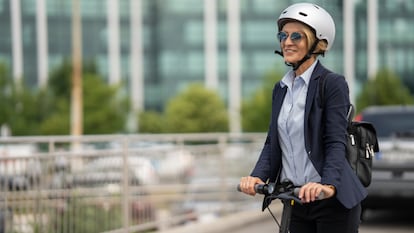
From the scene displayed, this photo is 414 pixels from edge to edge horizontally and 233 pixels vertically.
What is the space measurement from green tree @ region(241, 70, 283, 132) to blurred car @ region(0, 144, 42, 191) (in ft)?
202

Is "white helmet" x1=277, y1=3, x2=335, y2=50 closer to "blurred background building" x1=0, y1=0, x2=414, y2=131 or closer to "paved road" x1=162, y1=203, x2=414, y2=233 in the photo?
"paved road" x1=162, y1=203, x2=414, y2=233

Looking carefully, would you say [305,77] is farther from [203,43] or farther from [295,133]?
[203,43]

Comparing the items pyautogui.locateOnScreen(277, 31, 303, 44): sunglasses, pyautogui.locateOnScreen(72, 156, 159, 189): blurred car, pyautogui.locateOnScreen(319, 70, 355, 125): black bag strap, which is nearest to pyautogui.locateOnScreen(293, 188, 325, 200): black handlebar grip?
pyautogui.locateOnScreen(319, 70, 355, 125): black bag strap

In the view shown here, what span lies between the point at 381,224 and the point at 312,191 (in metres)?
8.24

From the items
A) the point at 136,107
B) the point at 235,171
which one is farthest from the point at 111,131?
the point at 235,171

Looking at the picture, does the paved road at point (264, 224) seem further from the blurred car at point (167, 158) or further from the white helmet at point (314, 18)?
the white helmet at point (314, 18)

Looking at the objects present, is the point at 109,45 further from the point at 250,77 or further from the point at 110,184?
the point at 110,184

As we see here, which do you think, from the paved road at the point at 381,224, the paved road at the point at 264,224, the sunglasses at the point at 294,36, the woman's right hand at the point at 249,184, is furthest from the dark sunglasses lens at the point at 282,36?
the paved road at the point at 381,224

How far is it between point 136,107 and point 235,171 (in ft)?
238

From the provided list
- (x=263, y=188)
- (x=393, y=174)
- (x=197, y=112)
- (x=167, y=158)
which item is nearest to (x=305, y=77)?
(x=263, y=188)

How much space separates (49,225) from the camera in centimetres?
772

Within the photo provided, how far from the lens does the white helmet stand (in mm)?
3375

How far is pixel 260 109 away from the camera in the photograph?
236 feet

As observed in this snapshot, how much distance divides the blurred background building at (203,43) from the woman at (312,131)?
264 feet
